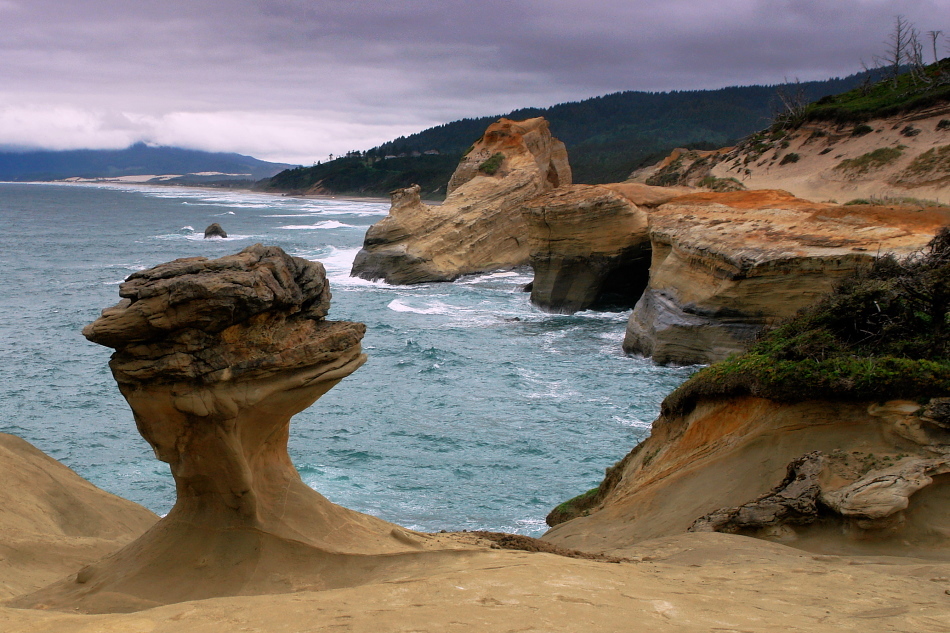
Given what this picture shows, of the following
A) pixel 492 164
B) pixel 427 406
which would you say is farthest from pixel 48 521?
pixel 492 164

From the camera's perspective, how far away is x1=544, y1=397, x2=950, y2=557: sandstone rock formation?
609 centimetres

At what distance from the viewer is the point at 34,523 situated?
7.73 m

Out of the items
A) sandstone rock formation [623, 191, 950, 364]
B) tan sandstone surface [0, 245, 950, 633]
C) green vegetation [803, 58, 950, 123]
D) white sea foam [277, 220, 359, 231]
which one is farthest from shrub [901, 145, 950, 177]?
white sea foam [277, 220, 359, 231]

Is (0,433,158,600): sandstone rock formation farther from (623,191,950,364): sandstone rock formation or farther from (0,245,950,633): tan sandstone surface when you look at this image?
(623,191,950,364): sandstone rock formation

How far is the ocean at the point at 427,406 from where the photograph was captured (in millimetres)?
12266

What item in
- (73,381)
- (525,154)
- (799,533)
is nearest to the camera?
(799,533)

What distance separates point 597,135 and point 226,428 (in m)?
150

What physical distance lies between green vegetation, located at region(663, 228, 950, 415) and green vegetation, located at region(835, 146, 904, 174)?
2341cm

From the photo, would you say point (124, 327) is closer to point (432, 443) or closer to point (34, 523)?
point (34, 523)

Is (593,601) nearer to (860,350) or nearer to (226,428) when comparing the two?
(226,428)

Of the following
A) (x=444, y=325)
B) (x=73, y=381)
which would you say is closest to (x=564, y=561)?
(x=73, y=381)

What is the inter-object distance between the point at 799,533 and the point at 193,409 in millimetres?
5188

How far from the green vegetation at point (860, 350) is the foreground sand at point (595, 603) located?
202 centimetres

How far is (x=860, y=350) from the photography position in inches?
316
